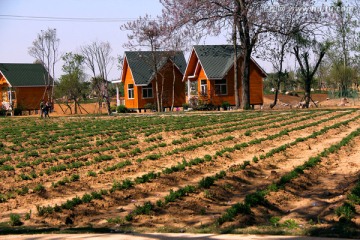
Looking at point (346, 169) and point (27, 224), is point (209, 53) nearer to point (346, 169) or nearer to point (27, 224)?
point (346, 169)

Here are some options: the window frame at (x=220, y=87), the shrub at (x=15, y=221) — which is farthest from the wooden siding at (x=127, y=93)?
the shrub at (x=15, y=221)

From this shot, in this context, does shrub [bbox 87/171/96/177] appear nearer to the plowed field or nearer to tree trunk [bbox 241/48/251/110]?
the plowed field

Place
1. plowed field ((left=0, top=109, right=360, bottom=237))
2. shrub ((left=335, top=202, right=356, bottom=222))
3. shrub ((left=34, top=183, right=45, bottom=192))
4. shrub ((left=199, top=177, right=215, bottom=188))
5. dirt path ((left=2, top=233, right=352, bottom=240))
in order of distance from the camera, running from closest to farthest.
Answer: dirt path ((left=2, top=233, right=352, bottom=240))
shrub ((left=335, top=202, right=356, bottom=222))
plowed field ((left=0, top=109, right=360, bottom=237))
shrub ((left=199, top=177, right=215, bottom=188))
shrub ((left=34, top=183, right=45, bottom=192))

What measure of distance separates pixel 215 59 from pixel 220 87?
2618 millimetres

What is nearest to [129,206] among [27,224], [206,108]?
[27,224]

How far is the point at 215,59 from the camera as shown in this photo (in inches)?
1948

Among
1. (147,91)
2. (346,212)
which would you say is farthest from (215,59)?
(346,212)

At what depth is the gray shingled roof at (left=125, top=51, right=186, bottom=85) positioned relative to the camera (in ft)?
168

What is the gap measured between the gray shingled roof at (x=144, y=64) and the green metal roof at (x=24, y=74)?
14.1 m

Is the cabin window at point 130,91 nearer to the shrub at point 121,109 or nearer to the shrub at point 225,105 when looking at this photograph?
the shrub at point 121,109

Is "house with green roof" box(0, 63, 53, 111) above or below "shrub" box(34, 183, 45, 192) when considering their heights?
above

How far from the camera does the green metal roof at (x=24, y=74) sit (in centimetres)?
6034

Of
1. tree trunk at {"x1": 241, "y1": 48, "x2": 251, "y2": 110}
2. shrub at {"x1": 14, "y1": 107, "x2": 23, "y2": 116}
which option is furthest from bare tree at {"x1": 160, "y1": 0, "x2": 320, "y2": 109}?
shrub at {"x1": 14, "y1": 107, "x2": 23, "y2": 116}

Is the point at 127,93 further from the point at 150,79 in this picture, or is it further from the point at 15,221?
the point at 15,221
